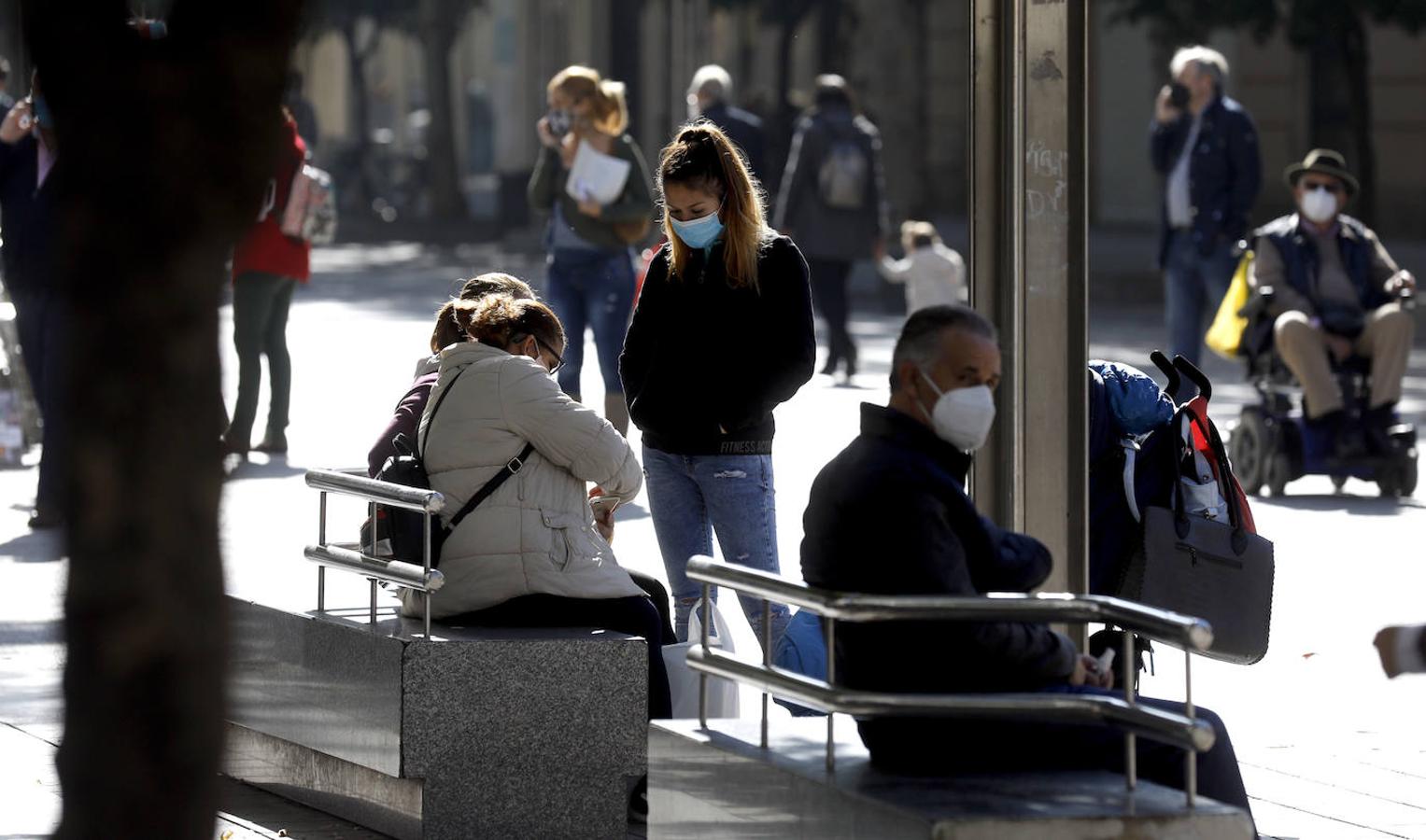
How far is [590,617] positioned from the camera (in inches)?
250

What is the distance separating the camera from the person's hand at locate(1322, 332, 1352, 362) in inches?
487

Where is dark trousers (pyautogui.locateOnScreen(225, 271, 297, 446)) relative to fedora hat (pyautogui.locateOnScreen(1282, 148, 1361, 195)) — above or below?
below

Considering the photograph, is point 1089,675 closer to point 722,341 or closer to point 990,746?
point 990,746

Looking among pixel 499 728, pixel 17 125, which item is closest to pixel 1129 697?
pixel 499 728

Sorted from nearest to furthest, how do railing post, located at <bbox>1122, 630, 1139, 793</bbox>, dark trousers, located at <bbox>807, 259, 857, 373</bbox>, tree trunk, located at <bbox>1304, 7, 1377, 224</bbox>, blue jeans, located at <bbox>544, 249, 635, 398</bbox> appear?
railing post, located at <bbox>1122, 630, 1139, 793</bbox> < blue jeans, located at <bbox>544, 249, 635, 398</bbox> < dark trousers, located at <bbox>807, 259, 857, 373</bbox> < tree trunk, located at <bbox>1304, 7, 1377, 224</bbox>

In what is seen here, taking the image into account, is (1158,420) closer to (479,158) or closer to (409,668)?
(409,668)

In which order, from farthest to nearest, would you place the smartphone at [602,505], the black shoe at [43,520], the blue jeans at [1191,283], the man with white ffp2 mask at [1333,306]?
the blue jeans at [1191,283], the man with white ffp2 mask at [1333,306], the black shoe at [43,520], the smartphone at [602,505]

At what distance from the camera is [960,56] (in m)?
44.1

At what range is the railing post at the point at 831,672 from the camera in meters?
4.71

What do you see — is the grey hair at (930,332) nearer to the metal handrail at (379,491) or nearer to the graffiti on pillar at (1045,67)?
the graffiti on pillar at (1045,67)

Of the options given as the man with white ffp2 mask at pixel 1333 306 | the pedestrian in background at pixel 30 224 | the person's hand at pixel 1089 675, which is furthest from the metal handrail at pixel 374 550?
the man with white ffp2 mask at pixel 1333 306

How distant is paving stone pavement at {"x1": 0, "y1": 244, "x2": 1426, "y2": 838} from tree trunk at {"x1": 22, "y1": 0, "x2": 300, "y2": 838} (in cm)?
13

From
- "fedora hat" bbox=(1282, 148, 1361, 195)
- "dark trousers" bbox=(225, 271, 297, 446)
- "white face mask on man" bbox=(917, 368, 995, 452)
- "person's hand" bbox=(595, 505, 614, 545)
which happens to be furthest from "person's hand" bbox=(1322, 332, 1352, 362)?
"white face mask on man" bbox=(917, 368, 995, 452)

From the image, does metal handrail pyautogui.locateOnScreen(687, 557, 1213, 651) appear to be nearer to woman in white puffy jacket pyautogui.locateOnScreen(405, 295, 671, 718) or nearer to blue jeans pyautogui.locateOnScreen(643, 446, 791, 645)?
woman in white puffy jacket pyautogui.locateOnScreen(405, 295, 671, 718)
